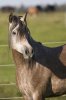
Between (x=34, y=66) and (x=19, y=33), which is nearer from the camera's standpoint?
(x=19, y=33)

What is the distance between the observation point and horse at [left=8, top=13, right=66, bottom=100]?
7.32m

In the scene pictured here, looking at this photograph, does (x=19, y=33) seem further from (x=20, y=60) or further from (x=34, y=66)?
(x=34, y=66)

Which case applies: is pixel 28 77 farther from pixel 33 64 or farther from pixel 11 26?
pixel 11 26

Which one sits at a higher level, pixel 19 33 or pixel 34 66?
pixel 19 33

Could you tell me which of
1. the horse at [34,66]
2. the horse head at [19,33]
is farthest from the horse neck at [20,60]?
the horse head at [19,33]

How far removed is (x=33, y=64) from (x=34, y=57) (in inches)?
4.1

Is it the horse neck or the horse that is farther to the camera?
the horse neck

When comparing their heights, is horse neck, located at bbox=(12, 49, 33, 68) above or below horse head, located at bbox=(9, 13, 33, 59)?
below

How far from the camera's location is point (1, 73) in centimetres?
1294

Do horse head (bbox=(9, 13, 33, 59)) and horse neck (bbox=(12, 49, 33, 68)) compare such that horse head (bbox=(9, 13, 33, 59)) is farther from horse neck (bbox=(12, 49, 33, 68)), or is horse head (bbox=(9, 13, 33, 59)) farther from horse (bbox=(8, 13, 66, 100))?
horse neck (bbox=(12, 49, 33, 68))

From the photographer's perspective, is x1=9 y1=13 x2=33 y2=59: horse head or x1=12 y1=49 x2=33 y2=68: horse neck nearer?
x1=9 y1=13 x2=33 y2=59: horse head

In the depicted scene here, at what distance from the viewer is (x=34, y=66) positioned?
7.52 m

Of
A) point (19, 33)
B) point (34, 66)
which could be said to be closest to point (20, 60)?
point (34, 66)

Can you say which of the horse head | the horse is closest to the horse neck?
the horse
